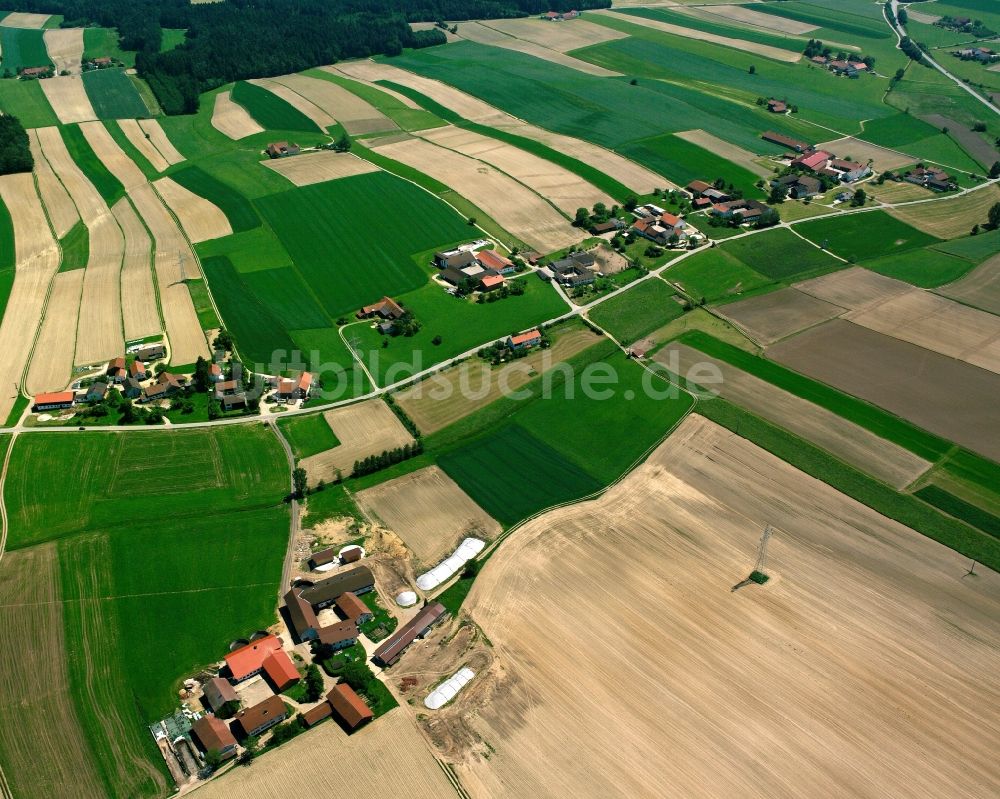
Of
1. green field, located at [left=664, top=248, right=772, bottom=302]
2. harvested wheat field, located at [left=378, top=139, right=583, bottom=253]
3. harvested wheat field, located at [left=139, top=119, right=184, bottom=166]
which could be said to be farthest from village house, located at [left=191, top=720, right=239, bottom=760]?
harvested wheat field, located at [left=139, top=119, right=184, bottom=166]

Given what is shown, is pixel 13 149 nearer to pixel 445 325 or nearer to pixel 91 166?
pixel 91 166

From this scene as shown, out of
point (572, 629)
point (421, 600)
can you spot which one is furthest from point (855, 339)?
point (421, 600)

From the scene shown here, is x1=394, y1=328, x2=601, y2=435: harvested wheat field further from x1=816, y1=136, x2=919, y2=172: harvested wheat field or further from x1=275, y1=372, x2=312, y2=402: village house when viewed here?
x1=816, y1=136, x2=919, y2=172: harvested wheat field

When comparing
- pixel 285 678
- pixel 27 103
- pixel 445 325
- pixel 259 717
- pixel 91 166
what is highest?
pixel 27 103

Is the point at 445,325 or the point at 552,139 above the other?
the point at 552,139

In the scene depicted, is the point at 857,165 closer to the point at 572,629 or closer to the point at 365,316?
the point at 365,316

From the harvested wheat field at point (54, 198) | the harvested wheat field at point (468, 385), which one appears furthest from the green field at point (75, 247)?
the harvested wheat field at point (468, 385)

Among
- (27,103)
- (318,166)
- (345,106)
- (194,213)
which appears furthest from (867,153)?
(27,103)
